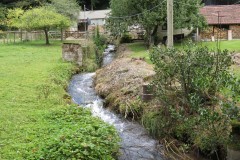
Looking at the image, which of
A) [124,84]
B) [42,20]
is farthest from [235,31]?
[124,84]

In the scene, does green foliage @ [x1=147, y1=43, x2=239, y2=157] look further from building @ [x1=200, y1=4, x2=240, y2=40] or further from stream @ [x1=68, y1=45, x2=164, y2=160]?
building @ [x1=200, y1=4, x2=240, y2=40]

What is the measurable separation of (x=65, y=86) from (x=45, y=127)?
8618 millimetres

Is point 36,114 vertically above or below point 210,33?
below

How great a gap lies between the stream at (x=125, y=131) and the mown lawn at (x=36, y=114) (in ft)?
2.78

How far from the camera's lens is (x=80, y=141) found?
9438mm

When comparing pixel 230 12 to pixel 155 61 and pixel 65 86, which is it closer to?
pixel 65 86

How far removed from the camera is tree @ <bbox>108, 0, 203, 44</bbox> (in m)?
29.7

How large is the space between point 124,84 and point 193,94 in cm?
683

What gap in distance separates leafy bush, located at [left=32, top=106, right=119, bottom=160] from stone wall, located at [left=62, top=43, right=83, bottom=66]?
49.4 ft

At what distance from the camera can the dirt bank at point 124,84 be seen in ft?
48.8

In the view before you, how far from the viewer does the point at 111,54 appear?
3484 cm

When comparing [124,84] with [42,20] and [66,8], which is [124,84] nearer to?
[42,20]

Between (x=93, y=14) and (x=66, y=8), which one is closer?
(x=66, y=8)

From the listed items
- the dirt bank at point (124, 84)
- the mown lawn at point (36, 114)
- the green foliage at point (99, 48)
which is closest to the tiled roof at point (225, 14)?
the green foliage at point (99, 48)
